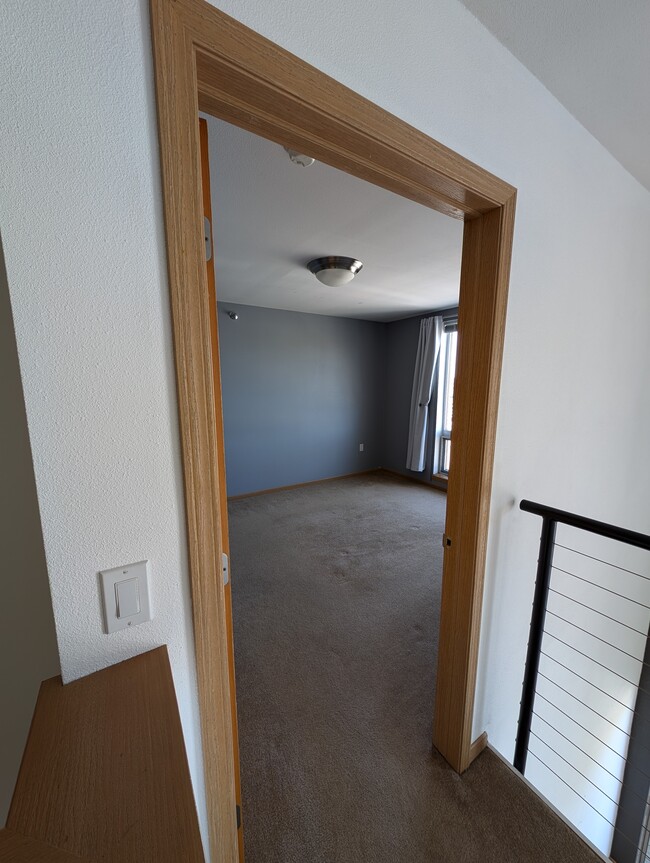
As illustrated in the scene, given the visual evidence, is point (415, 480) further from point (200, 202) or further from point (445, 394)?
point (200, 202)

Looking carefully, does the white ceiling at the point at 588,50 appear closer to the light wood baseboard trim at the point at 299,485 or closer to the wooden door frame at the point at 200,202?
the wooden door frame at the point at 200,202

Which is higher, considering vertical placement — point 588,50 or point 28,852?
point 588,50

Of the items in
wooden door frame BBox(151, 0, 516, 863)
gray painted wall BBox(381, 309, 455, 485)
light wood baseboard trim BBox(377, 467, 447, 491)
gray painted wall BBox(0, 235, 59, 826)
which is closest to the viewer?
wooden door frame BBox(151, 0, 516, 863)

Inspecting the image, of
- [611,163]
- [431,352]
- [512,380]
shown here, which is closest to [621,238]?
[611,163]

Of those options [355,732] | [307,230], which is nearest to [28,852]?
[355,732]

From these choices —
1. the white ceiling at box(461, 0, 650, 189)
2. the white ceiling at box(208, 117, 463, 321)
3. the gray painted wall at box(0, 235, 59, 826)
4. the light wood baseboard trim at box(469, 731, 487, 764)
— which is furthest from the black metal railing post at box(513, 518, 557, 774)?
the white ceiling at box(208, 117, 463, 321)

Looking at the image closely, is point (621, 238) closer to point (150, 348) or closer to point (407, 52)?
point (407, 52)

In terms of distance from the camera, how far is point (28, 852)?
36 centimetres

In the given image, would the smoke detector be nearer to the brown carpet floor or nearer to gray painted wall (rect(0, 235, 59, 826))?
gray painted wall (rect(0, 235, 59, 826))

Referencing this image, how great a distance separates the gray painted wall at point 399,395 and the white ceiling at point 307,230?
54.3 inches

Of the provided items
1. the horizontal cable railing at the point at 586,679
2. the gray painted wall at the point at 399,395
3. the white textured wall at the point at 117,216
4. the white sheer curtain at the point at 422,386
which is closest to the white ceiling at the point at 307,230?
the white textured wall at the point at 117,216

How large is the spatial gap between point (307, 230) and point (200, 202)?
65.8 inches

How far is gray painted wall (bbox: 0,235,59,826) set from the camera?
0.74 meters

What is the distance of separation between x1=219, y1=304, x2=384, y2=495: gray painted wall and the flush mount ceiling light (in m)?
1.78
